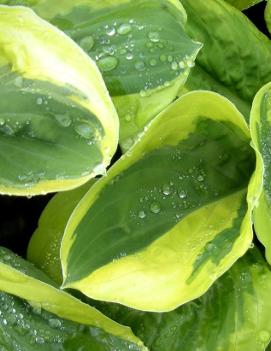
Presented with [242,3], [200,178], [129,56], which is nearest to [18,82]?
[129,56]

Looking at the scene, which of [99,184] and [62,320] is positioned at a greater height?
[99,184]

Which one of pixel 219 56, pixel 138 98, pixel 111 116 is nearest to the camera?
pixel 111 116

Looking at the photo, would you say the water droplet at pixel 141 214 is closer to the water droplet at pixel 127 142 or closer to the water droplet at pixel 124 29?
the water droplet at pixel 127 142

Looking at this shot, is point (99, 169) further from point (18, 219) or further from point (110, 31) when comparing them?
point (18, 219)

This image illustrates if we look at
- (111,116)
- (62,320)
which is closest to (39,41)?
(111,116)

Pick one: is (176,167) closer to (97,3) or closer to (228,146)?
(228,146)

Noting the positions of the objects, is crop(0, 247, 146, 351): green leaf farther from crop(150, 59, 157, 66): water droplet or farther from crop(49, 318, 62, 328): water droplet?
crop(150, 59, 157, 66): water droplet

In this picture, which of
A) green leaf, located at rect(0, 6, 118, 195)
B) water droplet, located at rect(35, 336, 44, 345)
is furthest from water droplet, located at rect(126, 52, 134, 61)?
water droplet, located at rect(35, 336, 44, 345)

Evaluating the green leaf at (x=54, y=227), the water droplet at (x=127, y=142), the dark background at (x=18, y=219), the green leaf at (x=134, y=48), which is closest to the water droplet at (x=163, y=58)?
the green leaf at (x=134, y=48)
